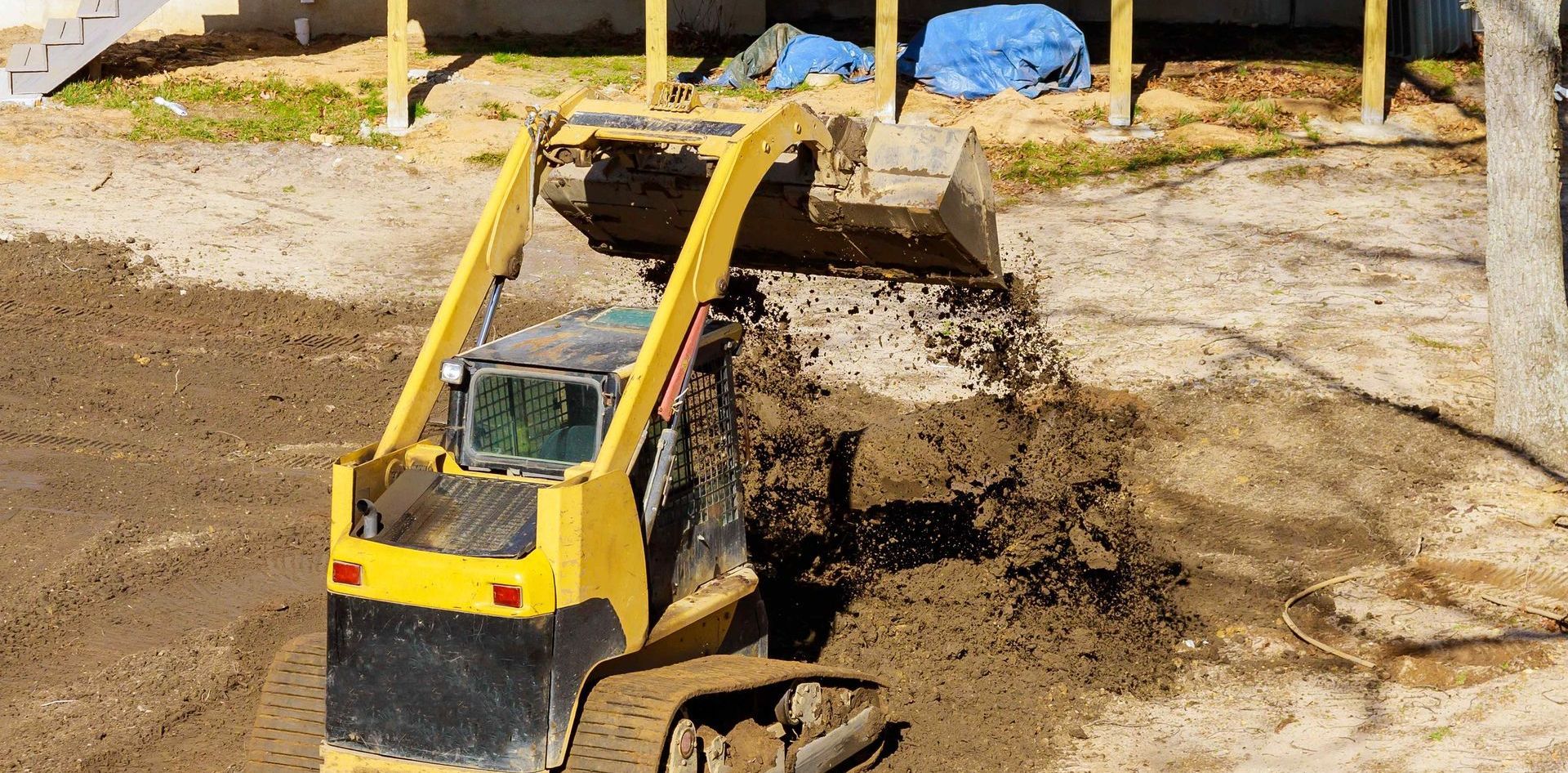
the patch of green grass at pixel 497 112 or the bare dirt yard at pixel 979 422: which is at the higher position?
the patch of green grass at pixel 497 112

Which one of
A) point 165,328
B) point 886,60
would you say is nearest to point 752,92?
point 886,60

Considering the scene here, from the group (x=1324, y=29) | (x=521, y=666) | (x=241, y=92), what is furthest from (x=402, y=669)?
(x=1324, y=29)

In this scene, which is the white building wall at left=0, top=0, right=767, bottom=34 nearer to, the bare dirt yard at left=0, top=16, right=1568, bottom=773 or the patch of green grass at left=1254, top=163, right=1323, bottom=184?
the bare dirt yard at left=0, top=16, right=1568, bottom=773

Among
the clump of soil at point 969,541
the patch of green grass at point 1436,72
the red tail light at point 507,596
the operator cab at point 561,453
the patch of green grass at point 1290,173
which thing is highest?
the patch of green grass at point 1436,72

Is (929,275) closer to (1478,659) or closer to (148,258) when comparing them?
(1478,659)

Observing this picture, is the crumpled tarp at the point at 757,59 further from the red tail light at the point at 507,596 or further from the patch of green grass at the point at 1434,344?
the red tail light at the point at 507,596

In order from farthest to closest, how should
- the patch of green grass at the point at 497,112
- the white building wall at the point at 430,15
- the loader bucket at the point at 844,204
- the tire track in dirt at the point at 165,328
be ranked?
1. the white building wall at the point at 430,15
2. the patch of green grass at the point at 497,112
3. the tire track in dirt at the point at 165,328
4. the loader bucket at the point at 844,204

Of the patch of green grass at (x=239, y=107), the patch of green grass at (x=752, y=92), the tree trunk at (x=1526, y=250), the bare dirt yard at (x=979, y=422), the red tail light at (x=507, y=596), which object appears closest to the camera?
the red tail light at (x=507, y=596)

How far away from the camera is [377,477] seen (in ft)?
19.2

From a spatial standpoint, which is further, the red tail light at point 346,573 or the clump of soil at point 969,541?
the clump of soil at point 969,541

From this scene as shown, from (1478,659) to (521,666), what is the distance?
498 cm

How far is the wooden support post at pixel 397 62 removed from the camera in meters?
16.8

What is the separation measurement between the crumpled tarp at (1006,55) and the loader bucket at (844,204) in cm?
919

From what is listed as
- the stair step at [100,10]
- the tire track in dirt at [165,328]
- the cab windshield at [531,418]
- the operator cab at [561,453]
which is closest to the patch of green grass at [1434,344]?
the operator cab at [561,453]
